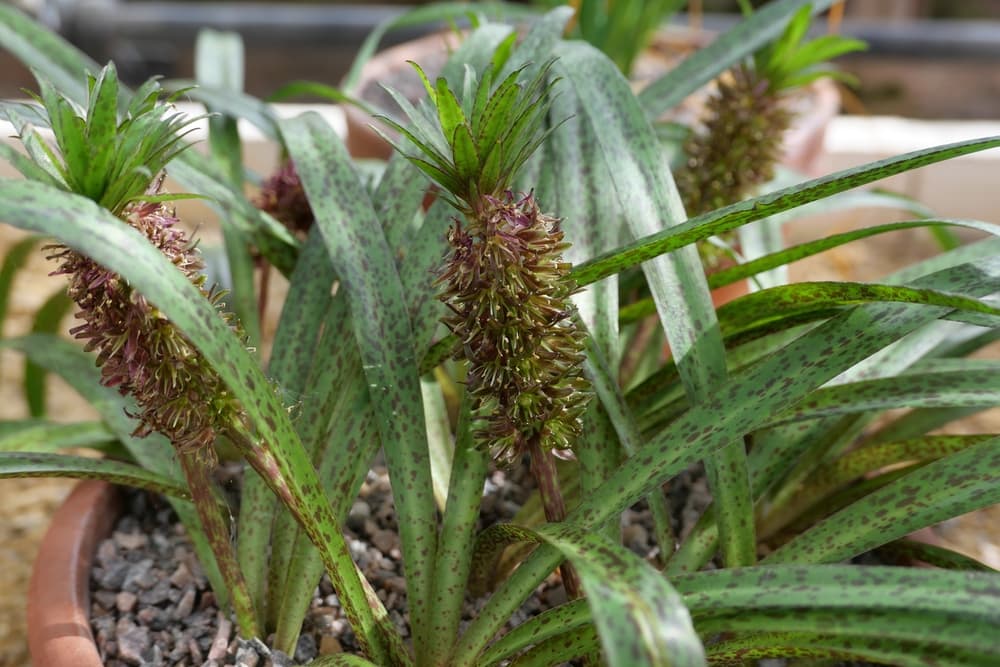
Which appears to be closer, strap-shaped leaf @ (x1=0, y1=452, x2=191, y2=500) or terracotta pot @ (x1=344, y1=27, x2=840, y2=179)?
strap-shaped leaf @ (x1=0, y1=452, x2=191, y2=500)

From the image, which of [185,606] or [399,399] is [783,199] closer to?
[399,399]

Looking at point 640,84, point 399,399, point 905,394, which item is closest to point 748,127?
point 905,394

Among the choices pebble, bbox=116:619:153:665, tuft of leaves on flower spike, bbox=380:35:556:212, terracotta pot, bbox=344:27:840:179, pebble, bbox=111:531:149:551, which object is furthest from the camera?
terracotta pot, bbox=344:27:840:179

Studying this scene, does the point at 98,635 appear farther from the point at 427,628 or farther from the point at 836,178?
the point at 836,178

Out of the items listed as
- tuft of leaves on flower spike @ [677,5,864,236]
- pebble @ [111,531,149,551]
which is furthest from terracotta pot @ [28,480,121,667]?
tuft of leaves on flower spike @ [677,5,864,236]

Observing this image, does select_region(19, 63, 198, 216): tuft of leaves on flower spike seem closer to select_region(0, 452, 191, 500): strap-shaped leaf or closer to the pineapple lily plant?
the pineapple lily plant

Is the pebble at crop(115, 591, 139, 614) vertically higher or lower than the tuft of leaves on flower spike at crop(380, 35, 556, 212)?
lower

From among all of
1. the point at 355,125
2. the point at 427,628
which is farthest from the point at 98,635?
the point at 355,125
